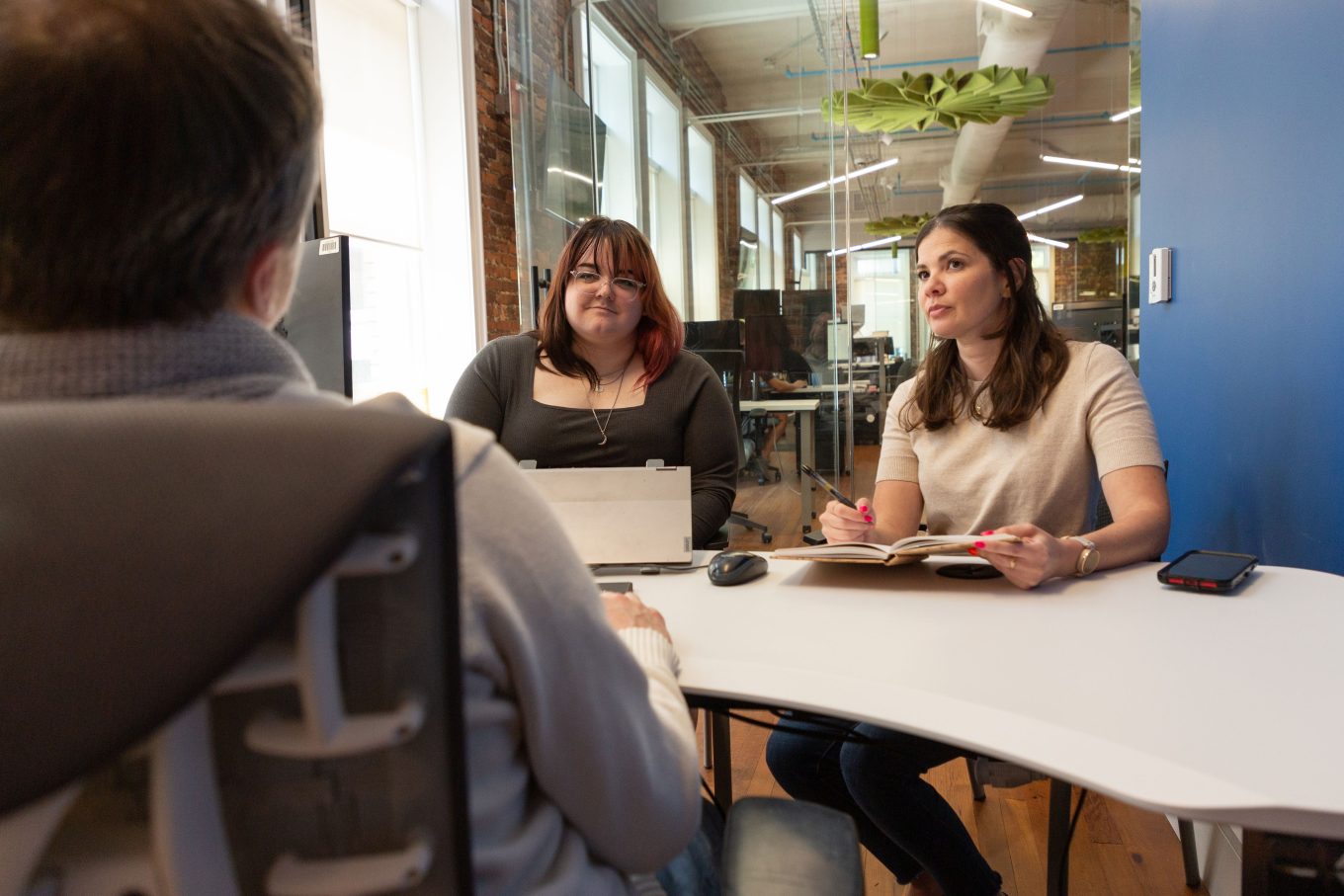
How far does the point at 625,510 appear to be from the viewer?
163 centimetres

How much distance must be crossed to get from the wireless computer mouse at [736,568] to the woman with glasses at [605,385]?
0.62m

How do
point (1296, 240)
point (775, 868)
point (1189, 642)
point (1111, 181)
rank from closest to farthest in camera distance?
point (775, 868) → point (1189, 642) → point (1296, 240) → point (1111, 181)

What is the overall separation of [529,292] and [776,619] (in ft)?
14.3

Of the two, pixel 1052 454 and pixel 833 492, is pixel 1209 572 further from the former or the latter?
pixel 833 492

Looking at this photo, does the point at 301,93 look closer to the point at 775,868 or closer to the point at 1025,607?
the point at 775,868

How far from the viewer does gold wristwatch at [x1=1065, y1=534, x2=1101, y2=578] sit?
145cm

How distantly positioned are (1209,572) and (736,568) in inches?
27.2

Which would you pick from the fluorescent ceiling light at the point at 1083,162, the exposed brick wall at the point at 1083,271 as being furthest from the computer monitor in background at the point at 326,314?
the exposed brick wall at the point at 1083,271

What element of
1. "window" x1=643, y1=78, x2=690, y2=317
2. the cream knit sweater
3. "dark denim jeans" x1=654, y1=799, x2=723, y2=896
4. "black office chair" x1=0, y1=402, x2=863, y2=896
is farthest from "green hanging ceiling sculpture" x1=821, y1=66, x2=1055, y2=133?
"black office chair" x1=0, y1=402, x2=863, y2=896

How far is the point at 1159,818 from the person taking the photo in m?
2.19

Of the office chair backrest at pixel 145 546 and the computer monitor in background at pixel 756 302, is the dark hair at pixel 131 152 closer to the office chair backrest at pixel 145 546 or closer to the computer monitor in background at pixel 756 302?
the office chair backrest at pixel 145 546

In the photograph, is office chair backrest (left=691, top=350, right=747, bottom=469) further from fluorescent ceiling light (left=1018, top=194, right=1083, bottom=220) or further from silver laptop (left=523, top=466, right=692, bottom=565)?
fluorescent ceiling light (left=1018, top=194, right=1083, bottom=220)

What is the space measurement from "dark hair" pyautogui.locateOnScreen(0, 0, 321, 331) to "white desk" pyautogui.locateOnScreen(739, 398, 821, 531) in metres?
4.97

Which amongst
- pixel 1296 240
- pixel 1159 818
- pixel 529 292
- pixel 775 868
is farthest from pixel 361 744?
pixel 529 292
